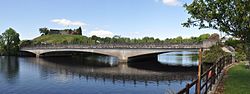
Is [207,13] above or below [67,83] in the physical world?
above

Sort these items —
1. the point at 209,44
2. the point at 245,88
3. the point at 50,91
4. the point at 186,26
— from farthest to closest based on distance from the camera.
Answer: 1. the point at 209,44
2. the point at 50,91
3. the point at 186,26
4. the point at 245,88

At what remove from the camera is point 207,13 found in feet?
75.9

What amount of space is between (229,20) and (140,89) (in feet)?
48.5

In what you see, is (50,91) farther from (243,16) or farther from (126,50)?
(126,50)

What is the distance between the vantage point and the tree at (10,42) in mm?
119137

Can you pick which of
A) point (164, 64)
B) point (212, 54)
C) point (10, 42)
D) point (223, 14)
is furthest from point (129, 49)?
point (10, 42)

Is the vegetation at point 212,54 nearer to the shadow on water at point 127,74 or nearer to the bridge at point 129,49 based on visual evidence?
the bridge at point 129,49

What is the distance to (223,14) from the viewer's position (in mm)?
23141

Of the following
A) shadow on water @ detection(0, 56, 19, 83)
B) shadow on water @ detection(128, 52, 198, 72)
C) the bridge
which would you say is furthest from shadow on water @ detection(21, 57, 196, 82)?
the bridge

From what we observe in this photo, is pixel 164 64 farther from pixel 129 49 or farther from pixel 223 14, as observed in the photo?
pixel 223 14

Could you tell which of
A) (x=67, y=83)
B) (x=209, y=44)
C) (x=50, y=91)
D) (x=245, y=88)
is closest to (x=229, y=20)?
(x=245, y=88)

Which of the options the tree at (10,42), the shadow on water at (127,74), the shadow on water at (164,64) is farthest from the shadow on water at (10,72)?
the tree at (10,42)

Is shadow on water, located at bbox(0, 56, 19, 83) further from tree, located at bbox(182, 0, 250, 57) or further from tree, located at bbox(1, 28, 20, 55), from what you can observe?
tree, located at bbox(1, 28, 20, 55)

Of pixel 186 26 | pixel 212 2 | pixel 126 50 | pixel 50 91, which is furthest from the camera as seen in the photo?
pixel 126 50
